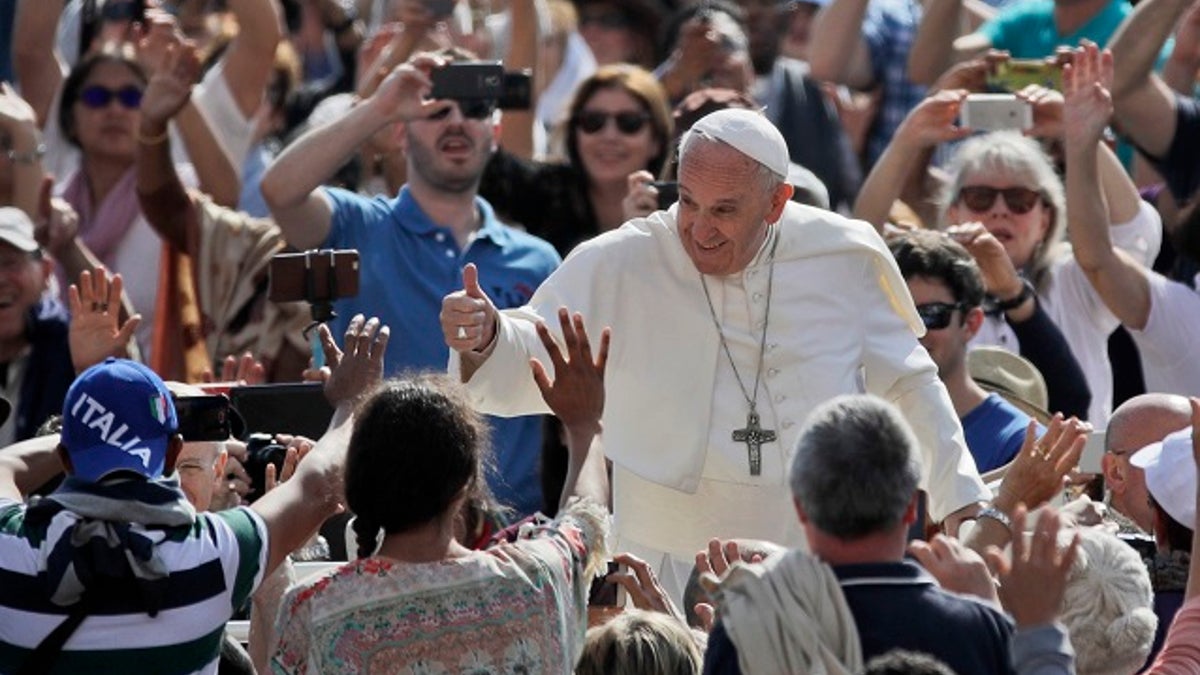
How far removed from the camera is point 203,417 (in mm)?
5465

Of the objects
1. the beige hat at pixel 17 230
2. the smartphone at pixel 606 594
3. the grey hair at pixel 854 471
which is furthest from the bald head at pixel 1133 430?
the beige hat at pixel 17 230

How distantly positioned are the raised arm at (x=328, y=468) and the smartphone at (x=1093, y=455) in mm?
2255

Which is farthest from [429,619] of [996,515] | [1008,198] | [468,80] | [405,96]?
[1008,198]

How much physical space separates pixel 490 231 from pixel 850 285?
79.0 inches

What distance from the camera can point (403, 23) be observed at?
10.1 metres

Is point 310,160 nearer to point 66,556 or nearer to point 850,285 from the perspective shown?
point 850,285

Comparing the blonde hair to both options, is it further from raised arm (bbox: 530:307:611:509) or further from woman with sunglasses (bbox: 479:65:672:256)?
woman with sunglasses (bbox: 479:65:672:256)

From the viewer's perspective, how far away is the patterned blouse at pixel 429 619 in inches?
188

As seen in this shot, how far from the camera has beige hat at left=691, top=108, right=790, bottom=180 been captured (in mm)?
6293

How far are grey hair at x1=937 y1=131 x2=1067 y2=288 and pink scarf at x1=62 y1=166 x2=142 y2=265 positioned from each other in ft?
9.56

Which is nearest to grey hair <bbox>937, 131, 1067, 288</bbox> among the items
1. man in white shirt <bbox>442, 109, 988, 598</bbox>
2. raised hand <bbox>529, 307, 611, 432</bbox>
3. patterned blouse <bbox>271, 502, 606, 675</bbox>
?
man in white shirt <bbox>442, 109, 988, 598</bbox>

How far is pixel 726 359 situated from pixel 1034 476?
1.04 m

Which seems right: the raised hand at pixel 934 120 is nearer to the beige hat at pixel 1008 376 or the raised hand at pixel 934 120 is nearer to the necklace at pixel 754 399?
the beige hat at pixel 1008 376

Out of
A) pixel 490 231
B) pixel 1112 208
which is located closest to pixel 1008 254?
pixel 1112 208
